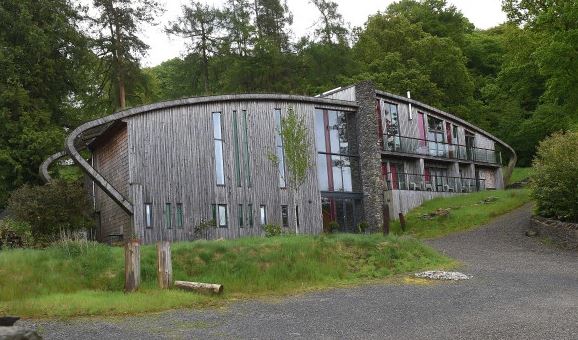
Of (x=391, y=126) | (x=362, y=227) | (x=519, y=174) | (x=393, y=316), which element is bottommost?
(x=393, y=316)

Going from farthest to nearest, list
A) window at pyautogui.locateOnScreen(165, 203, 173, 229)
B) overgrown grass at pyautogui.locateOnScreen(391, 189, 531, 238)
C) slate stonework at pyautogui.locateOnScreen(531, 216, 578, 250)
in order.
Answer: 1. overgrown grass at pyautogui.locateOnScreen(391, 189, 531, 238)
2. window at pyautogui.locateOnScreen(165, 203, 173, 229)
3. slate stonework at pyautogui.locateOnScreen(531, 216, 578, 250)

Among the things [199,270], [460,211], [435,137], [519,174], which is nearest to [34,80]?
[199,270]

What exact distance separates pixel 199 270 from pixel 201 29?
33.2 metres

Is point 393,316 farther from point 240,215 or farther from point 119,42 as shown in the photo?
point 119,42

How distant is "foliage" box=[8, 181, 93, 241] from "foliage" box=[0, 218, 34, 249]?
22cm

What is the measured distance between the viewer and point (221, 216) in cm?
2644

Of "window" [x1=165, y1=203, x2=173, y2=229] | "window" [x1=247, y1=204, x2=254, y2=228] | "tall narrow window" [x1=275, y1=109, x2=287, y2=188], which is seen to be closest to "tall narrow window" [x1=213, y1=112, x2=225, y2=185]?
"window" [x1=247, y1=204, x2=254, y2=228]

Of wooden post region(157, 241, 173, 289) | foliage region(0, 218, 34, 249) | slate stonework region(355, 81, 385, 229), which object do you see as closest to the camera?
wooden post region(157, 241, 173, 289)

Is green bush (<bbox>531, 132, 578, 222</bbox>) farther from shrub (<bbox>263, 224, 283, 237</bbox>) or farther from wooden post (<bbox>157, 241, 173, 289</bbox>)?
wooden post (<bbox>157, 241, 173, 289</bbox>)

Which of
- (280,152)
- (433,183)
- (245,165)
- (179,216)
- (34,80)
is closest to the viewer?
(179,216)

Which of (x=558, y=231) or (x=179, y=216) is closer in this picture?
(x=558, y=231)

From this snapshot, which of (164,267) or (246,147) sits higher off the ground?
(246,147)

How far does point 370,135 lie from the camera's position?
110 feet

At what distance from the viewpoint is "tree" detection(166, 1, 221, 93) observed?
4562cm
